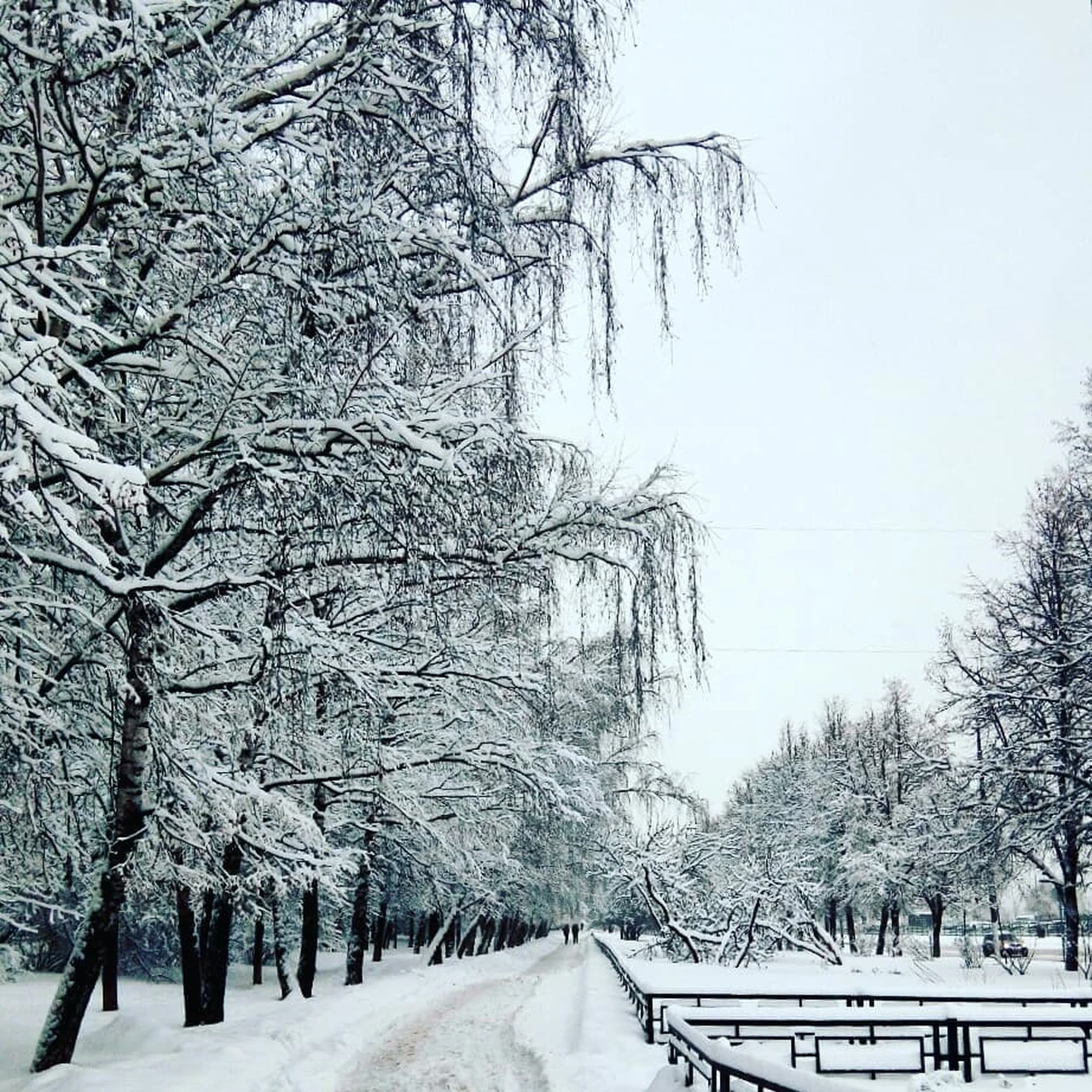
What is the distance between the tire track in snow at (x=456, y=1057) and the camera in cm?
1198

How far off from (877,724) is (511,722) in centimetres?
4741

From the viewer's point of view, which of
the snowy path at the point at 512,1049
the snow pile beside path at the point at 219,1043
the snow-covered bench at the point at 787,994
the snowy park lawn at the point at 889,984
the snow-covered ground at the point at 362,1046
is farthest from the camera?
the snow-covered bench at the point at 787,994

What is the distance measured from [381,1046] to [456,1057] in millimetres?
1564

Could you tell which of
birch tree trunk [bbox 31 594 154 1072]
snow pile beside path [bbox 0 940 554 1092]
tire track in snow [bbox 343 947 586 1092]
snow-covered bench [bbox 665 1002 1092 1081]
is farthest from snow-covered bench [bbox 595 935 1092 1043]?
birch tree trunk [bbox 31 594 154 1072]

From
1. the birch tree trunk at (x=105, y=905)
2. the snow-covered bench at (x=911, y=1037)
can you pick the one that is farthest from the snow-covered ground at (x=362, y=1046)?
the snow-covered bench at (x=911, y=1037)

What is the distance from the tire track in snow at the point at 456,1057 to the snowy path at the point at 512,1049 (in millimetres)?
12

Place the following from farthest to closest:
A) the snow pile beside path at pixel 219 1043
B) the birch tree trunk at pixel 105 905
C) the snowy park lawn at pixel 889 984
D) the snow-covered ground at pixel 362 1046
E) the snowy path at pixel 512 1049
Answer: the snowy path at pixel 512 1049 → the snowy park lawn at pixel 889 984 → the snow-covered ground at pixel 362 1046 → the snow pile beside path at pixel 219 1043 → the birch tree trunk at pixel 105 905

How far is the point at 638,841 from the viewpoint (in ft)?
97.2

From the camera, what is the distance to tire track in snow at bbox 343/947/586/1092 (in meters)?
12.0

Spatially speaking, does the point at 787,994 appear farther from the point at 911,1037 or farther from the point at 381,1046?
the point at 381,1046

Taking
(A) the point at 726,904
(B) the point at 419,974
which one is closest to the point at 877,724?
(A) the point at 726,904

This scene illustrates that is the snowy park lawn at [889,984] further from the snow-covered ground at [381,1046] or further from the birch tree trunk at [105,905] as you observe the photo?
the birch tree trunk at [105,905]

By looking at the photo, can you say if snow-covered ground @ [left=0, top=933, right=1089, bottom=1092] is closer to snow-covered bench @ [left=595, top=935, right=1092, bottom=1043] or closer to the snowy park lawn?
the snowy park lawn

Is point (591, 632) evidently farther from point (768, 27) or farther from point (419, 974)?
point (419, 974)
